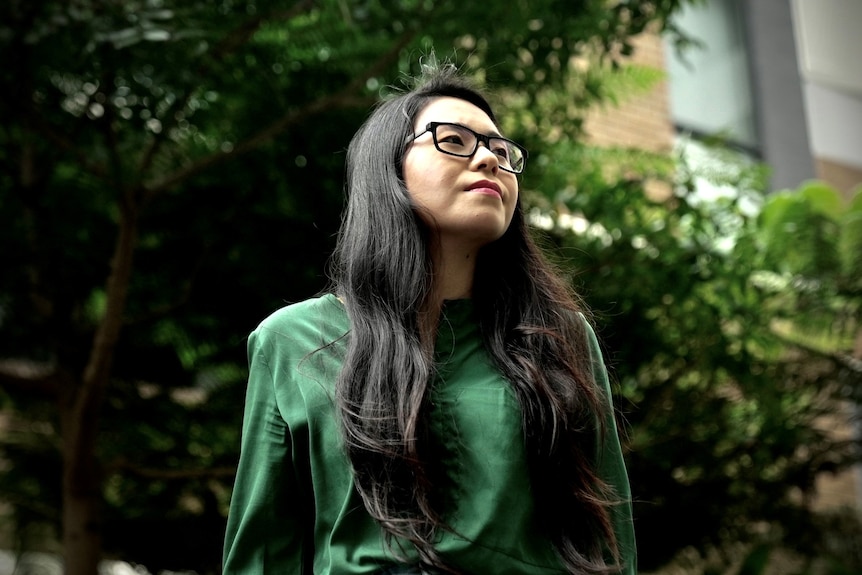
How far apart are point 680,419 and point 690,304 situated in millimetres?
629

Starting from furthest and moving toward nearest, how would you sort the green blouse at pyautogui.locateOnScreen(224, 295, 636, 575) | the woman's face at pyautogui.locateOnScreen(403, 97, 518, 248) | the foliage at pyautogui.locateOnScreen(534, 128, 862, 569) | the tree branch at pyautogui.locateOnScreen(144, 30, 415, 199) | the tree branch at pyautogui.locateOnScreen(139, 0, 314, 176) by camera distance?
the foliage at pyautogui.locateOnScreen(534, 128, 862, 569), the tree branch at pyautogui.locateOnScreen(144, 30, 415, 199), the tree branch at pyautogui.locateOnScreen(139, 0, 314, 176), the woman's face at pyautogui.locateOnScreen(403, 97, 518, 248), the green blouse at pyautogui.locateOnScreen(224, 295, 636, 575)

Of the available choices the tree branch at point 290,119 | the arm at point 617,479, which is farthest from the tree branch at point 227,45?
the arm at point 617,479

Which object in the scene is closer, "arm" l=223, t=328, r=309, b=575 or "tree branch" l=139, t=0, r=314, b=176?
"arm" l=223, t=328, r=309, b=575

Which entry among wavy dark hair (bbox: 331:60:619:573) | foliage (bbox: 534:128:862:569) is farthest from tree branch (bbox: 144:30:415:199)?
wavy dark hair (bbox: 331:60:619:573)

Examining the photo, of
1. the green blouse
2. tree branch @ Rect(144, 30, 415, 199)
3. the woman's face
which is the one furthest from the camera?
tree branch @ Rect(144, 30, 415, 199)

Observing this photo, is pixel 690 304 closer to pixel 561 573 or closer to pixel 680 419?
pixel 680 419

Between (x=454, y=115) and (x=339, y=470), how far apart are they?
26.6 inches

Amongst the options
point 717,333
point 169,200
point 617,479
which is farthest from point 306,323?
point 717,333

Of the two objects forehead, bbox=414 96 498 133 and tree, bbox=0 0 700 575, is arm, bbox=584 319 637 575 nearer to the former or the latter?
forehead, bbox=414 96 498 133

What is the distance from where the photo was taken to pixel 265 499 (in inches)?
74.2

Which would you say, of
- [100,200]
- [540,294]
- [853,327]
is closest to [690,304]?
[853,327]

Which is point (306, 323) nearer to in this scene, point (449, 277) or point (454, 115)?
point (449, 277)

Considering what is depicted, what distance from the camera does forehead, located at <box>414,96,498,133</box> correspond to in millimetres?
2061

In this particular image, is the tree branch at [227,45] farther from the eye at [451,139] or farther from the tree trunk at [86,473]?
the eye at [451,139]
